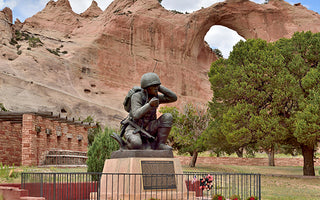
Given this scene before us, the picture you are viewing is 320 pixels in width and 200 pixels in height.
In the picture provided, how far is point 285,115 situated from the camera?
69.9ft

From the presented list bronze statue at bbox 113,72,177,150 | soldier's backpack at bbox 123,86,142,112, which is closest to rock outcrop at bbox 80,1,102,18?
soldier's backpack at bbox 123,86,142,112

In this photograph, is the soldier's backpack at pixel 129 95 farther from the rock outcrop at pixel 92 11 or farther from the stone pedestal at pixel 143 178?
the rock outcrop at pixel 92 11

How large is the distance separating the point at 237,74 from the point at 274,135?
4.77 m

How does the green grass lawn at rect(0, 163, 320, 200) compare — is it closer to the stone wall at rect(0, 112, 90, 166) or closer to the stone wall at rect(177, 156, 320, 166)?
the stone wall at rect(0, 112, 90, 166)

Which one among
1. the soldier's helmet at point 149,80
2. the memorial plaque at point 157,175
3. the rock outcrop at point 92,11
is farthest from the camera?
the rock outcrop at point 92,11

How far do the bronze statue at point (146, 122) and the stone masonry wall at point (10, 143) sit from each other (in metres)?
14.2

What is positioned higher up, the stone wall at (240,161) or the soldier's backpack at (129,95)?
the soldier's backpack at (129,95)

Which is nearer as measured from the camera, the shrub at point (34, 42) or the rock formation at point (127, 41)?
the rock formation at point (127, 41)

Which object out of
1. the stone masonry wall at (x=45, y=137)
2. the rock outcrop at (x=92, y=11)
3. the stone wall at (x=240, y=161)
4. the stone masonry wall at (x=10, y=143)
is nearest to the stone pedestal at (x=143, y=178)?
the stone masonry wall at (x=45, y=137)

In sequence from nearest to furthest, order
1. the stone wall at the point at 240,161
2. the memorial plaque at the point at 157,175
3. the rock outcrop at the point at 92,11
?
the memorial plaque at the point at 157,175 → the stone wall at the point at 240,161 → the rock outcrop at the point at 92,11

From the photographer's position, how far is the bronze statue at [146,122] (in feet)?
27.3

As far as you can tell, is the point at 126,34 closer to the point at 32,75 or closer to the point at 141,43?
the point at 141,43

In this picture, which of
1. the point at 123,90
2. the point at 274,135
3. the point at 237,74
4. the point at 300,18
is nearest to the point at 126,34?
the point at 123,90

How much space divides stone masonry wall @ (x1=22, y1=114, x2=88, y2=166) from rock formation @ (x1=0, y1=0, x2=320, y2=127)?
1571cm
